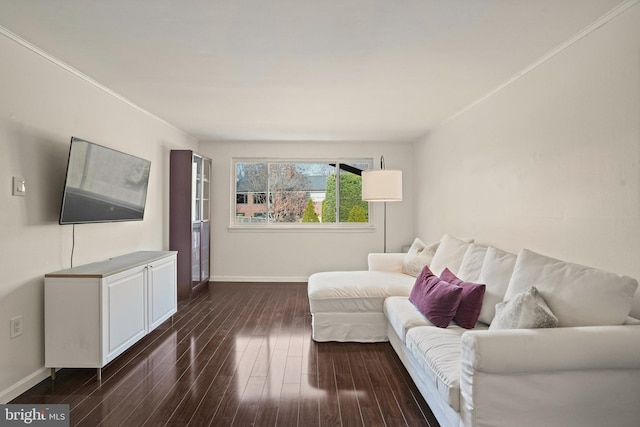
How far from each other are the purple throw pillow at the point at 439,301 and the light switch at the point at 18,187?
9.80ft

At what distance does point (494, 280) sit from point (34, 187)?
337 cm

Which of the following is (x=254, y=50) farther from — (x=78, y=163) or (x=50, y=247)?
(x=50, y=247)

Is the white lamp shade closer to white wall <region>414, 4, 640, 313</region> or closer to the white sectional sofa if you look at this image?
white wall <region>414, 4, 640, 313</region>

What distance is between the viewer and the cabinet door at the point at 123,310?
9.51 feet

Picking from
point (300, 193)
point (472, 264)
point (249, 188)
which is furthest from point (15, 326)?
point (300, 193)

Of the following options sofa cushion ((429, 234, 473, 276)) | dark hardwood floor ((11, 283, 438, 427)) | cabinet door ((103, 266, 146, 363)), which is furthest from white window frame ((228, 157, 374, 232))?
cabinet door ((103, 266, 146, 363))

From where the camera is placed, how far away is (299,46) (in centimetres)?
267

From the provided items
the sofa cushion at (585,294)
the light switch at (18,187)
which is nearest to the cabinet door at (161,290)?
the light switch at (18,187)

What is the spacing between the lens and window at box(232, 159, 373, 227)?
6605 mm

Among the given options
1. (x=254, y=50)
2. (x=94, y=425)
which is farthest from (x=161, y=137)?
(x=94, y=425)

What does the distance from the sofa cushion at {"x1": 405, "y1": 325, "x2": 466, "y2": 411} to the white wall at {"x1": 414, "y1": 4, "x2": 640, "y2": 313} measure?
A: 41.4 inches

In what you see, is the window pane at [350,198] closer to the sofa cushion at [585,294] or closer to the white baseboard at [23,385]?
the sofa cushion at [585,294]

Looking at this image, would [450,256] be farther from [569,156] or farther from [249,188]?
[249,188]

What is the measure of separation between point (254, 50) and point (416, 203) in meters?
4.32
